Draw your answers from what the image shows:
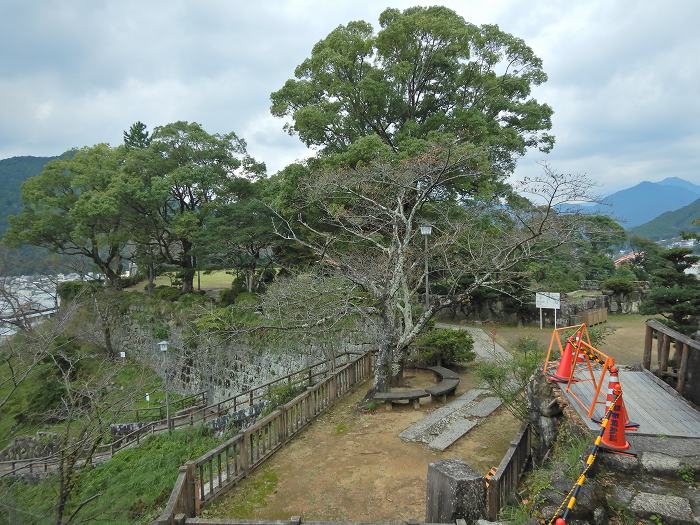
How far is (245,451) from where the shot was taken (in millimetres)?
6266

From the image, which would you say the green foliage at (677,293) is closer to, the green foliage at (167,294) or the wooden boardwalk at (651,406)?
the wooden boardwalk at (651,406)

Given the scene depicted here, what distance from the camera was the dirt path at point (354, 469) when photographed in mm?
5449

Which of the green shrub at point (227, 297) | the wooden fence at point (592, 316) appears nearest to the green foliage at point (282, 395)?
the green shrub at point (227, 297)

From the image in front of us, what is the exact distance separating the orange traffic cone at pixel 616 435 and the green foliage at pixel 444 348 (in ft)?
26.5

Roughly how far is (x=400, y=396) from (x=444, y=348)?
3717 millimetres

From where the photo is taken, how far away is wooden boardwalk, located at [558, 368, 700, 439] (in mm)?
4711

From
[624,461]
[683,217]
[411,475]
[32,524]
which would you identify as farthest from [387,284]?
[683,217]

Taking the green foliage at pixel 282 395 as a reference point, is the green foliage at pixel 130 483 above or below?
below

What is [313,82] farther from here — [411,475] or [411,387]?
[411,475]

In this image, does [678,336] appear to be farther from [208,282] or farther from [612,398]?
[208,282]

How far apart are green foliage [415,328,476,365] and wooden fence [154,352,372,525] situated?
2.74 meters

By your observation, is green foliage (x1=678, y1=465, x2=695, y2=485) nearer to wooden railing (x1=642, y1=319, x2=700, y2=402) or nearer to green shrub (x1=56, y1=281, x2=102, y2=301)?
wooden railing (x1=642, y1=319, x2=700, y2=402)

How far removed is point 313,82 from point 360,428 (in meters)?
14.0

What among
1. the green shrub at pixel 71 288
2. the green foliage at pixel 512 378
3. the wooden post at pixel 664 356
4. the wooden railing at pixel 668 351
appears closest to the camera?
the wooden railing at pixel 668 351
